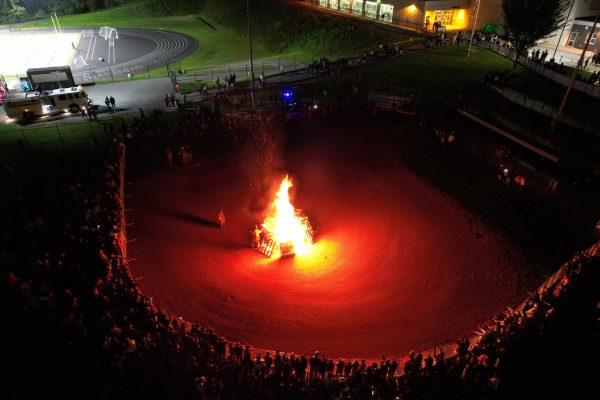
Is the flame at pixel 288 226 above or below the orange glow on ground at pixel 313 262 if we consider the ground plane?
above

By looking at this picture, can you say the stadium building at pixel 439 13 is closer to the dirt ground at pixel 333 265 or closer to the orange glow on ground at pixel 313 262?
the dirt ground at pixel 333 265

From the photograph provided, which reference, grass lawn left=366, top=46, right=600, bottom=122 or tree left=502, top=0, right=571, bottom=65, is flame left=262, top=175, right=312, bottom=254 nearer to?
grass lawn left=366, top=46, right=600, bottom=122

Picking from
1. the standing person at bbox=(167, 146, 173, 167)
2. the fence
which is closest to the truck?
the standing person at bbox=(167, 146, 173, 167)

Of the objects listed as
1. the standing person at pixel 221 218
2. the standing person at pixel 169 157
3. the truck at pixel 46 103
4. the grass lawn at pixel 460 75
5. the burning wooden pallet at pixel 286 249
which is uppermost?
the grass lawn at pixel 460 75

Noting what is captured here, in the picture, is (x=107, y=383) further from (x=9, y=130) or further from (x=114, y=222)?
(x=9, y=130)

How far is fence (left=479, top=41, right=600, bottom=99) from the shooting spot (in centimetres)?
3297

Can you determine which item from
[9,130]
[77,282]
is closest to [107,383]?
[77,282]

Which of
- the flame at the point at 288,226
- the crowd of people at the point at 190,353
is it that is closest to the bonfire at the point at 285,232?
the flame at the point at 288,226

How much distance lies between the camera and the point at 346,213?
21.5 m

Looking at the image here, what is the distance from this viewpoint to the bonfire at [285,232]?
18.6 metres

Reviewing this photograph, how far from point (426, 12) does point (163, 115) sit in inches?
1564

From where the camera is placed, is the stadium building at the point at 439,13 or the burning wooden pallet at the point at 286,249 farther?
the stadium building at the point at 439,13

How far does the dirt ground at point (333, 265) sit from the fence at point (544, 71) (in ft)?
69.4

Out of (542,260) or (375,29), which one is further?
(375,29)
